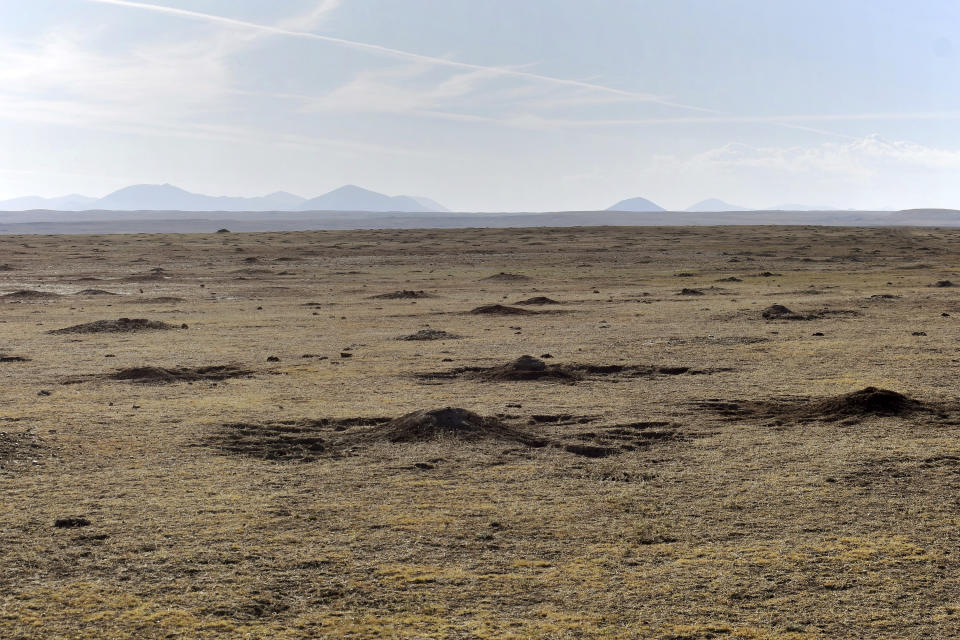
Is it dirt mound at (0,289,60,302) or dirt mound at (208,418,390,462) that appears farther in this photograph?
dirt mound at (0,289,60,302)

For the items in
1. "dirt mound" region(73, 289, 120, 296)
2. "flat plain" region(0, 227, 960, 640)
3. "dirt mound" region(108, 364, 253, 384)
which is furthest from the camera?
"dirt mound" region(73, 289, 120, 296)

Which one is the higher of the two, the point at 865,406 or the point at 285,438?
the point at 865,406

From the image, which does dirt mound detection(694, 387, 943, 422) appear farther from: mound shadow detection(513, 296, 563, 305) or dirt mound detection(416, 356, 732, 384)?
mound shadow detection(513, 296, 563, 305)

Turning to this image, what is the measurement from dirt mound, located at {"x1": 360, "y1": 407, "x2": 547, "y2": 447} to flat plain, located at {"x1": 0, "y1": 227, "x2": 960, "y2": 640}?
0.05 metres

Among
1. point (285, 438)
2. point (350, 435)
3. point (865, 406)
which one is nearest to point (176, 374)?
point (285, 438)

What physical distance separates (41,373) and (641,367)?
1115 cm

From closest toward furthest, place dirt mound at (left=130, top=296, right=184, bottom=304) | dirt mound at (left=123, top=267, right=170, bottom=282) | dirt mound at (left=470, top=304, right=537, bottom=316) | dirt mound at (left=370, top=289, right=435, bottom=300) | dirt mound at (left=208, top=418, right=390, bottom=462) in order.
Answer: dirt mound at (left=208, top=418, right=390, bottom=462)
dirt mound at (left=470, top=304, right=537, bottom=316)
dirt mound at (left=130, top=296, right=184, bottom=304)
dirt mound at (left=370, top=289, right=435, bottom=300)
dirt mound at (left=123, top=267, right=170, bottom=282)

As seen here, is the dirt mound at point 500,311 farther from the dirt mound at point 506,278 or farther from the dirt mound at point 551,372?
the dirt mound at point 506,278

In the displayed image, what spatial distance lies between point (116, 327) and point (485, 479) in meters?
17.6

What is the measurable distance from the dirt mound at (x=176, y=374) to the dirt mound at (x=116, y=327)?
769 centimetres

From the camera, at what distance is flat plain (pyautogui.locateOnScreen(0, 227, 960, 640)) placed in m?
7.62

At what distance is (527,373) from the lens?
1805cm

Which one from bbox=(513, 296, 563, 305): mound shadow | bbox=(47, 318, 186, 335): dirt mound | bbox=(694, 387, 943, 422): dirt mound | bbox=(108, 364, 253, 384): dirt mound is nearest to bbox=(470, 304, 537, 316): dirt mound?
bbox=(513, 296, 563, 305): mound shadow

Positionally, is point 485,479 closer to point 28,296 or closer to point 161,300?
point 161,300
